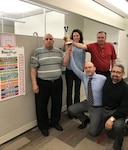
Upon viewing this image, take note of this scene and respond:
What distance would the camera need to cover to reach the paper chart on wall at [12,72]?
5.99 feet

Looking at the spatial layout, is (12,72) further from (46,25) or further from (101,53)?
(46,25)

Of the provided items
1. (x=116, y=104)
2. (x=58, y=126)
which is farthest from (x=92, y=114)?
(x=58, y=126)

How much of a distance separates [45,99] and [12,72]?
23.6 inches

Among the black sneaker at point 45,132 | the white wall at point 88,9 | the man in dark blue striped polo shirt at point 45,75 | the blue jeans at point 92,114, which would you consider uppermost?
the white wall at point 88,9

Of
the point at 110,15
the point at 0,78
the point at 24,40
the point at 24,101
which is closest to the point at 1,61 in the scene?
the point at 0,78

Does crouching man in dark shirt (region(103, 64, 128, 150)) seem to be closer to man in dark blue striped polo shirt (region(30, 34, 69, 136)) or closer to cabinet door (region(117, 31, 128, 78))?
man in dark blue striped polo shirt (region(30, 34, 69, 136))

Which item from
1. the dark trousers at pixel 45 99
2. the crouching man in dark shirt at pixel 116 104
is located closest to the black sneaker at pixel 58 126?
the dark trousers at pixel 45 99

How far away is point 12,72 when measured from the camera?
6.32 ft

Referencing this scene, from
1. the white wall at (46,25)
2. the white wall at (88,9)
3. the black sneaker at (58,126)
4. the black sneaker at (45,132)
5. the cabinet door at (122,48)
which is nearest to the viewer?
the black sneaker at (45,132)

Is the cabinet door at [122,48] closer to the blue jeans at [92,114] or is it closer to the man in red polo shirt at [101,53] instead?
the man in red polo shirt at [101,53]

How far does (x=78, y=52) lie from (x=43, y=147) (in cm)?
150

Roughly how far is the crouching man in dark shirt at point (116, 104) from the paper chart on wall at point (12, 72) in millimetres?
1146

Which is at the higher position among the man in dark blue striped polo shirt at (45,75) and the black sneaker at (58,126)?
the man in dark blue striped polo shirt at (45,75)

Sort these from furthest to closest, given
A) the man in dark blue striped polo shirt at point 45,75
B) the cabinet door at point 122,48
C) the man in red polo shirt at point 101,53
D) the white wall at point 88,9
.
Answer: the cabinet door at point 122,48
the white wall at point 88,9
the man in red polo shirt at point 101,53
the man in dark blue striped polo shirt at point 45,75
